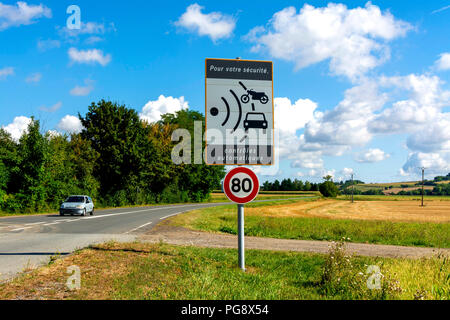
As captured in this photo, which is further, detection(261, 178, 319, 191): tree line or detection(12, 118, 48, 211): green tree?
detection(261, 178, 319, 191): tree line

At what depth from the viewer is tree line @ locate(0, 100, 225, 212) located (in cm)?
2705

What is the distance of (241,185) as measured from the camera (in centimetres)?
711

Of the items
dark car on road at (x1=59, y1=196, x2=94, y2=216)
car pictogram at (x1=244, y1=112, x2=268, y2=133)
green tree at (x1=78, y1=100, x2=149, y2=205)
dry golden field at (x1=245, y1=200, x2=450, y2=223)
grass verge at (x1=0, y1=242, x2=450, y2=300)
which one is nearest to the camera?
grass verge at (x1=0, y1=242, x2=450, y2=300)

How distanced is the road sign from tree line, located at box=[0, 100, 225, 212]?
23.7 meters

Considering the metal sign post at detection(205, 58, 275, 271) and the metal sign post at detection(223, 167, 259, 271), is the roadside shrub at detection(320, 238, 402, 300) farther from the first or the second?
the metal sign post at detection(223, 167, 259, 271)

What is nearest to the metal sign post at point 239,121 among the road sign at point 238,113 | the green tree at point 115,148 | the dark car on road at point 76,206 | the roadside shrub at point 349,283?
the road sign at point 238,113

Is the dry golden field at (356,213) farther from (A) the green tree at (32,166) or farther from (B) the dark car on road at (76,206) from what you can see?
(A) the green tree at (32,166)

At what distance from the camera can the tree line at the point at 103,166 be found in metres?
27.0

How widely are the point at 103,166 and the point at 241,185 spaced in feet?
119

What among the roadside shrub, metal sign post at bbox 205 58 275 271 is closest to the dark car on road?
metal sign post at bbox 205 58 275 271

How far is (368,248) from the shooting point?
11922mm

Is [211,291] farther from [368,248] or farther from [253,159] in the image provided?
[368,248]

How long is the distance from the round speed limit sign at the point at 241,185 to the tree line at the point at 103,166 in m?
23.9

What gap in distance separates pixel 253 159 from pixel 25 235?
34.4 feet
